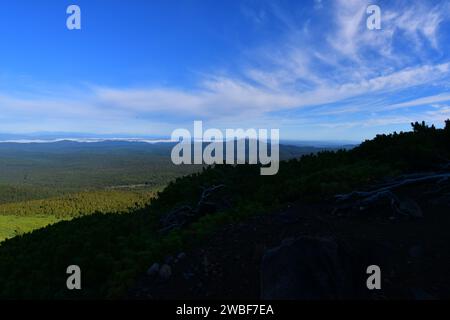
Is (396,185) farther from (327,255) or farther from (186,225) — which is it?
(186,225)

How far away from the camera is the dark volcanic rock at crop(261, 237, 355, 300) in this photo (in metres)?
6.68

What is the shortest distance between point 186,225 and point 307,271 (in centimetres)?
732

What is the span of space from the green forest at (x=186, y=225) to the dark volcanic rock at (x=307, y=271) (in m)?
3.29

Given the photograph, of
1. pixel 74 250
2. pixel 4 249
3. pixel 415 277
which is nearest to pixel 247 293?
pixel 415 277

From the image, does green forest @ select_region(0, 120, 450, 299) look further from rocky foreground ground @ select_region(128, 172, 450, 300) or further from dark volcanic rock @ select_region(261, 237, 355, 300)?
dark volcanic rock @ select_region(261, 237, 355, 300)

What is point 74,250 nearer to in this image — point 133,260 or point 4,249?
point 133,260

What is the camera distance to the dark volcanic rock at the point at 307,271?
668 centimetres

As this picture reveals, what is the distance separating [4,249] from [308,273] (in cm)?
1653

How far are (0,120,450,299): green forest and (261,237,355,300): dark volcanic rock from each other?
329 centimetres

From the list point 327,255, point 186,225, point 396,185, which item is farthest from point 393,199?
point 186,225

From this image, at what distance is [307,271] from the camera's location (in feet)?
22.5

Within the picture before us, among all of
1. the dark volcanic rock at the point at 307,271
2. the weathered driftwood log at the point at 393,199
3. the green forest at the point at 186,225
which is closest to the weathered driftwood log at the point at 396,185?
the weathered driftwood log at the point at 393,199

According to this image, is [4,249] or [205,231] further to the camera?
[4,249]
